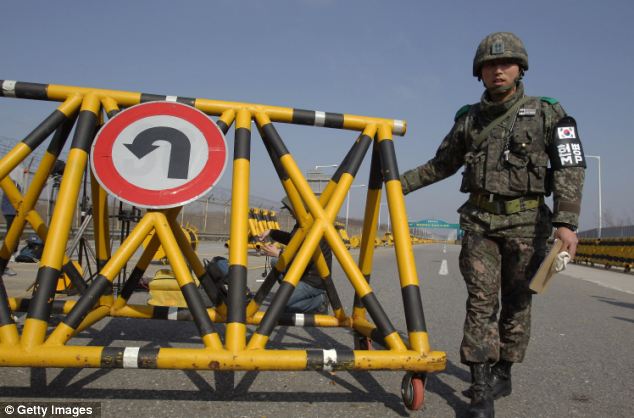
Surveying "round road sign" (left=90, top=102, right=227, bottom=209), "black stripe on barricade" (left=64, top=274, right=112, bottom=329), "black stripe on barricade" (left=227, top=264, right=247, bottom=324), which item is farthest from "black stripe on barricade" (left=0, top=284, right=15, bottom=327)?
"black stripe on barricade" (left=227, top=264, right=247, bottom=324)

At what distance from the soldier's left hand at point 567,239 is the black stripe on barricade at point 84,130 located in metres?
2.43

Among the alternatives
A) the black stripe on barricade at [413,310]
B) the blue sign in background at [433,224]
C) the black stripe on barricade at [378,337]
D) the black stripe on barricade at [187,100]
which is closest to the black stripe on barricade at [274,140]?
the black stripe on barricade at [187,100]

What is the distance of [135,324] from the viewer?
12.2 ft

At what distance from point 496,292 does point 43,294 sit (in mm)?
2252

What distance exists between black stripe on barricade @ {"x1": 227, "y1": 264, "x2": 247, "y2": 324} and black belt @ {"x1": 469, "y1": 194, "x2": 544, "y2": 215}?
4.57 ft

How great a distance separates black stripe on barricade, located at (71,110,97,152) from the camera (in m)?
2.16

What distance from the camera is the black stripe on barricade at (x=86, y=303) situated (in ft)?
6.24

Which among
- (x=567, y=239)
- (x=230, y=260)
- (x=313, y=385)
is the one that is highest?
(x=567, y=239)

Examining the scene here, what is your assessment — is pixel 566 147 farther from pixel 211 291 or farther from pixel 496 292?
pixel 211 291

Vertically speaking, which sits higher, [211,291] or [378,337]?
[211,291]

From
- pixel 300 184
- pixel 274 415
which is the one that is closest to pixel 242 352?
pixel 274 415

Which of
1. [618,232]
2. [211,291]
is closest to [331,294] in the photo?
[211,291]

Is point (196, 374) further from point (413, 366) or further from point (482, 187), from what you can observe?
point (482, 187)

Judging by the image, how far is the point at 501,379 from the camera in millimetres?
2426
